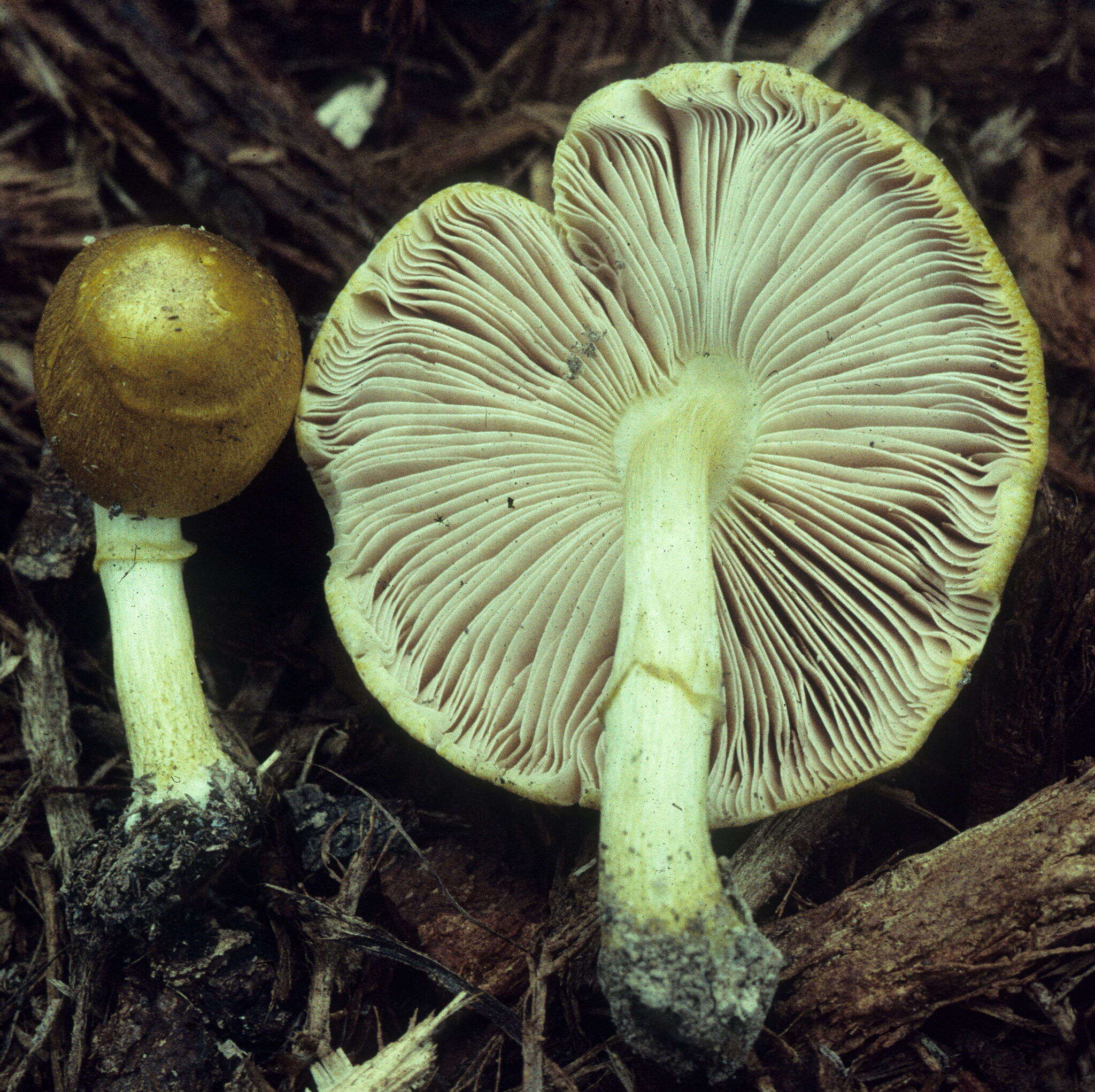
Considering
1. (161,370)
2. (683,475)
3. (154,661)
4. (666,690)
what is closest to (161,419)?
(161,370)

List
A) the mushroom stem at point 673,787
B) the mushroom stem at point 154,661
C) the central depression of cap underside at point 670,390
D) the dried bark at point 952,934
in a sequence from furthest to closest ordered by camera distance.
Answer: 1. the mushroom stem at point 154,661
2. the central depression of cap underside at point 670,390
3. the dried bark at point 952,934
4. the mushroom stem at point 673,787

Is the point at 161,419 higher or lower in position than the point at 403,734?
higher

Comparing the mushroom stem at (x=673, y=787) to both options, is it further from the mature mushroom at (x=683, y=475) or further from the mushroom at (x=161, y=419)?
the mushroom at (x=161, y=419)

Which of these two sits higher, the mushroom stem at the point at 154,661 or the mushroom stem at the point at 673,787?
the mushroom stem at the point at 673,787

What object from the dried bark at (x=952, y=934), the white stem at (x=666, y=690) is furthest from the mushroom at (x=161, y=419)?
the dried bark at (x=952, y=934)

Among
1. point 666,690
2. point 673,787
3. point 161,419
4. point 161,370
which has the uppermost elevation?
point 161,370

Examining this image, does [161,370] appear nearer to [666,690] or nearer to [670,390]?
[670,390]

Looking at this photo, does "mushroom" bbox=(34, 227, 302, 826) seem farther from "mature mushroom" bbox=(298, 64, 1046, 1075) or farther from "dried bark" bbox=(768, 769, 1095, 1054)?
"dried bark" bbox=(768, 769, 1095, 1054)

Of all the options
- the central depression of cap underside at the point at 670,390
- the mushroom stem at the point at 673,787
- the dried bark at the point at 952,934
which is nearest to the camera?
the mushroom stem at the point at 673,787
